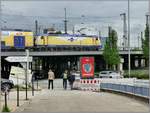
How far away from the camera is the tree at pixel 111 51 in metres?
84.5

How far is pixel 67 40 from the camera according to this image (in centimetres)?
8188

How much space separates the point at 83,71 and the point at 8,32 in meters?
35.9

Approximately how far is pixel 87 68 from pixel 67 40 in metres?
40.1

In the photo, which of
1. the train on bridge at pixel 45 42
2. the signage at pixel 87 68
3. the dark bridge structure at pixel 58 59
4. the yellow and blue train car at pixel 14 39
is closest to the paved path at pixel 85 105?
the signage at pixel 87 68

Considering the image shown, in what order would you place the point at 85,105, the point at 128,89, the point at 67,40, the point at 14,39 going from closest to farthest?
the point at 85,105 → the point at 128,89 → the point at 14,39 → the point at 67,40

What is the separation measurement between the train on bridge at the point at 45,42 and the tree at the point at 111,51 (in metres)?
1.83

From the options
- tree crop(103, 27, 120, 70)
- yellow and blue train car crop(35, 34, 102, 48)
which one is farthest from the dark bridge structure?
tree crop(103, 27, 120, 70)

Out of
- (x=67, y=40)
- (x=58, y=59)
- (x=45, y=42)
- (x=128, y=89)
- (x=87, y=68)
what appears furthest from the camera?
(x=58, y=59)

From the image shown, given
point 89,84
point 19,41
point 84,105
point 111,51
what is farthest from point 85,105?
point 111,51

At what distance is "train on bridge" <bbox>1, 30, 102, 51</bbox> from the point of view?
75188mm

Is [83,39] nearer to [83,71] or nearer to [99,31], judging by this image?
[99,31]

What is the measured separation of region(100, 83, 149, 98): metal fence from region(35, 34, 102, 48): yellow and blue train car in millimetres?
42055

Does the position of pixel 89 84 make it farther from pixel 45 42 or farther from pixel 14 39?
pixel 45 42

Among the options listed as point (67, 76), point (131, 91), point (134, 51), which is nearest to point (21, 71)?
point (67, 76)
